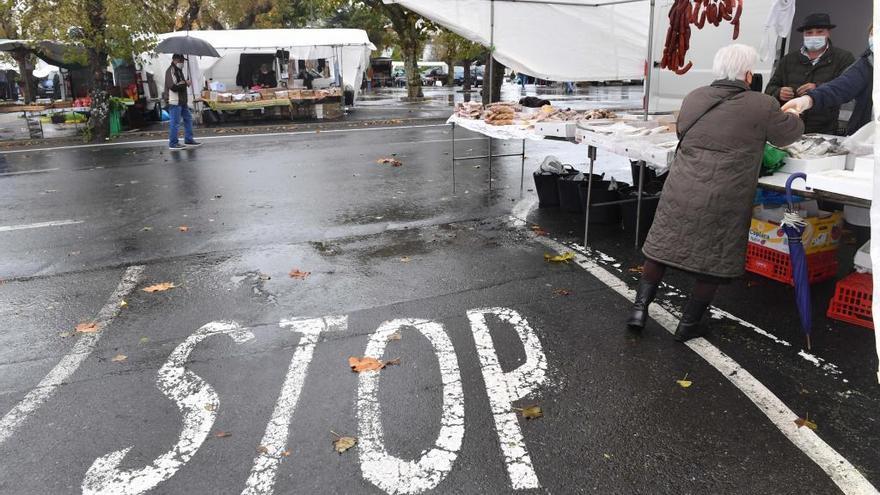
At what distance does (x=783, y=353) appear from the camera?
4.03m

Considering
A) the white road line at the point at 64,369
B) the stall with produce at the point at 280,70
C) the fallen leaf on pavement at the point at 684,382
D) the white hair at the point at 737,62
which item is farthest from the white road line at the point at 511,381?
the stall with produce at the point at 280,70

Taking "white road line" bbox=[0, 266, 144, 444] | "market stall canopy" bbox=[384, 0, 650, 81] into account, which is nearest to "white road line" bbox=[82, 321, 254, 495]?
"white road line" bbox=[0, 266, 144, 444]

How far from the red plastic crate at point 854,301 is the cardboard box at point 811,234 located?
56 cm

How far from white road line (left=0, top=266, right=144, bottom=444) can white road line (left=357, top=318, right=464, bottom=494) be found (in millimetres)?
1865

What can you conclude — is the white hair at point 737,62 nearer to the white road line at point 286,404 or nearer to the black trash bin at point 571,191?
the white road line at point 286,404

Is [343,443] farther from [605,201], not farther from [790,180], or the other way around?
[605,201]

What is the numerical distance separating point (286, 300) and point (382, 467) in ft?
8.10

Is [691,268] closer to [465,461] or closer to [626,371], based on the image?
[626,371]

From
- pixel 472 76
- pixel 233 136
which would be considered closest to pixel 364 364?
pixel 233 136

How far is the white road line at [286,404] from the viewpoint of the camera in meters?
2.93

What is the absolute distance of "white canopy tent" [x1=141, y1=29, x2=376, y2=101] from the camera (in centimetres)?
2331

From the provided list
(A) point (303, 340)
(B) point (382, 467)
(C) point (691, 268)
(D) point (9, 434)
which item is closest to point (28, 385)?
(D) point (9, 434)

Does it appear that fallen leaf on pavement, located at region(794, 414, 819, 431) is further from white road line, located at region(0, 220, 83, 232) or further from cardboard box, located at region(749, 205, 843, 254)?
white road line, located at region(0, 220, 83, 232)

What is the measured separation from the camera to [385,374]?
387cm
